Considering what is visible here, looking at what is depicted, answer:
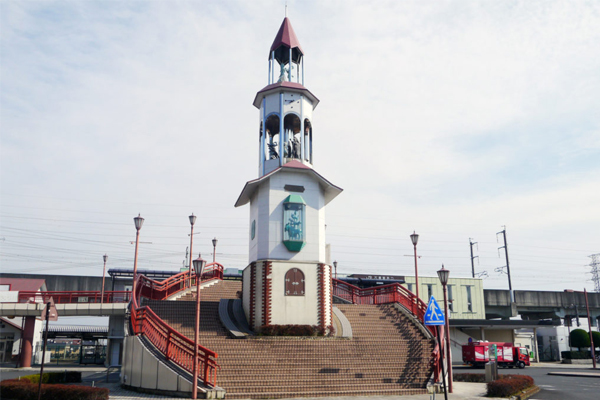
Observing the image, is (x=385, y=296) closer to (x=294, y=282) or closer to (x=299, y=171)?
(x=294, y=282)

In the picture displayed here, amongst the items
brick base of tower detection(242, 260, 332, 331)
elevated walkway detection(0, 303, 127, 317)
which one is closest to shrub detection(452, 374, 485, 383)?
brick base of tower detection(242, 260, 332, 331)

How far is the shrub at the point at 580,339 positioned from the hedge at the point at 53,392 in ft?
152

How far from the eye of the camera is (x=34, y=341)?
37562 millimetres

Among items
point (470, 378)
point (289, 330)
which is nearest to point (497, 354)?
point (470, 378)

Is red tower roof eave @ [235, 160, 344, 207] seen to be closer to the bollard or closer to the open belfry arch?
the open belfry arch

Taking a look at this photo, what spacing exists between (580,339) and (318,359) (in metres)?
39.1

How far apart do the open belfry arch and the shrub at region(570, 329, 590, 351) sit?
35932 millimetres

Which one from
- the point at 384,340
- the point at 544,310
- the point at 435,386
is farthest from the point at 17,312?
the point at 544,310

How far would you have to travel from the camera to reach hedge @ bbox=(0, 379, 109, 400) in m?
13.4

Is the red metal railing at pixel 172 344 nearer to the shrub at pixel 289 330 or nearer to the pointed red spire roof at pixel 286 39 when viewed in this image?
the shrub at pixel 289 330

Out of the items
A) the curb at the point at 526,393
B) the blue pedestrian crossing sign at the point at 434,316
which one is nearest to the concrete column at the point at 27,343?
the blue pedestrian crossing sign at the point at 434,316

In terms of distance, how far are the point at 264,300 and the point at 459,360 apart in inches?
1027

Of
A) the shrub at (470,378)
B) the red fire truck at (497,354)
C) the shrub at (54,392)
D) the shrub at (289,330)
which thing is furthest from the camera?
the red fire truck at (497,354)

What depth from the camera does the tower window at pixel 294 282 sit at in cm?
2120
